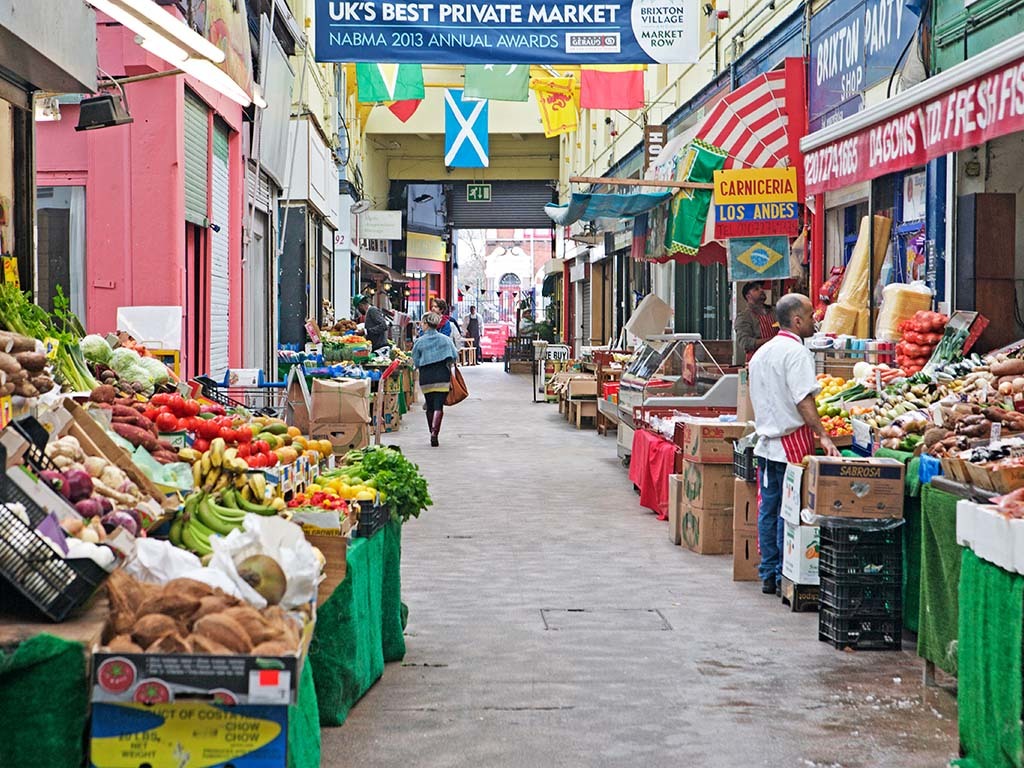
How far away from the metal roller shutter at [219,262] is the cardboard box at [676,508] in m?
6.08

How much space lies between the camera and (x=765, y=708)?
5.84 m

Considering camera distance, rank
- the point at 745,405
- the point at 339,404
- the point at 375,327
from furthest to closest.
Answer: the point at 375,327, the point at 339,404, the point at 745,405

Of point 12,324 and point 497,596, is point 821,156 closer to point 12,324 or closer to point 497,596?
point 497,596

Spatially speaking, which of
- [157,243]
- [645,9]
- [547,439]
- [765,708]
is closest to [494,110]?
[547,439]

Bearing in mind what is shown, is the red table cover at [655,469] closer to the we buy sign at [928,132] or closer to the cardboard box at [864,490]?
the we buy sign at [928,132]

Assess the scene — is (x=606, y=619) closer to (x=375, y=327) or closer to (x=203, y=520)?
(x=203, y=520)

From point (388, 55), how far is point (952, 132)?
7019 millimetres

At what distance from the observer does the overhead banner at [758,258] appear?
13617 millimetres

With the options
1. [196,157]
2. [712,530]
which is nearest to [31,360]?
[712,530]

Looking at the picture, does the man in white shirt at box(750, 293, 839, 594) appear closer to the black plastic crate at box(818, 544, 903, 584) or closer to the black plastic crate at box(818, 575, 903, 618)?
the black plastic crate at box(818, 544, 903, 584)

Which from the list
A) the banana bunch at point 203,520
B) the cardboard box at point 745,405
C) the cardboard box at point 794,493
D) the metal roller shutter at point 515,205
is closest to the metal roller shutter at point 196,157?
the cardboard box at point 745,405

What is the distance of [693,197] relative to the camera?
14711mm

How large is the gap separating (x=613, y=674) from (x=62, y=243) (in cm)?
731

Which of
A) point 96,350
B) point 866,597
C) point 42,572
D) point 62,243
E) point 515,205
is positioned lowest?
point 866,597
